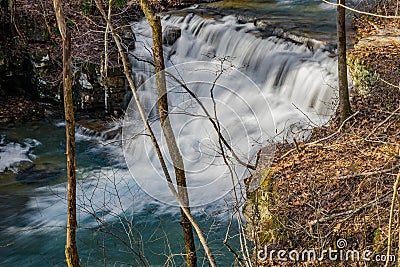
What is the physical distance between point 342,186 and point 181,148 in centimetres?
469

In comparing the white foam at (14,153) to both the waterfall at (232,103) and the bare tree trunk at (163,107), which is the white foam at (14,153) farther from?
the bare tree trunk at (163,107)

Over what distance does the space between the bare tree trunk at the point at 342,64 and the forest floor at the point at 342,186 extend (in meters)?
0.21

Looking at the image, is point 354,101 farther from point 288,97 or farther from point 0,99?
point 0,99

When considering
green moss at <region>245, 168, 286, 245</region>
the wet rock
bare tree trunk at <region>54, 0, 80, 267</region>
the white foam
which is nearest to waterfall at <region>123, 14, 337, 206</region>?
the wet rock

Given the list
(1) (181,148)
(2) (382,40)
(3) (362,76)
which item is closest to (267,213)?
(3) (362,76)

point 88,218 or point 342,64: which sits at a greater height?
point 342,64

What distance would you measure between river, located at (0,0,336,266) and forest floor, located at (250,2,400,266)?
2.33ft

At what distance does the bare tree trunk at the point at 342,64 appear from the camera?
6.55 meters

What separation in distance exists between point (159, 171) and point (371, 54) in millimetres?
4460

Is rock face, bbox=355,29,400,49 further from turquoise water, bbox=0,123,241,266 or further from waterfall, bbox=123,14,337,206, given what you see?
turquoise water, bbox=0,123,241,266

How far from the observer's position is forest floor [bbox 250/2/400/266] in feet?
17.0

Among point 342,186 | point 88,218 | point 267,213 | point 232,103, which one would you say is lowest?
point 88,218

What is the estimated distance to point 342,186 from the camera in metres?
5.84

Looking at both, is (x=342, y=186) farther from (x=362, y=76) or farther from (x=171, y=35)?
(x=171, y=35)
